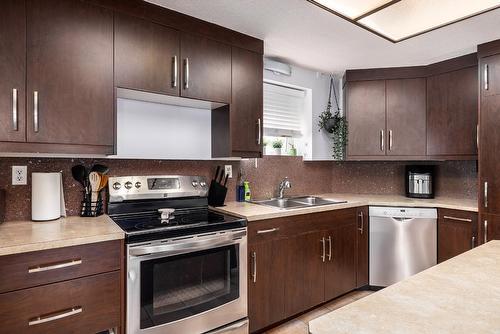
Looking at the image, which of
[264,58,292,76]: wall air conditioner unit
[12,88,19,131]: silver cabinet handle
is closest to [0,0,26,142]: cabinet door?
[12,88,19,131]: silver cabinet handle

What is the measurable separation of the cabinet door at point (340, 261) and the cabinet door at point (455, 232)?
0.74 metres

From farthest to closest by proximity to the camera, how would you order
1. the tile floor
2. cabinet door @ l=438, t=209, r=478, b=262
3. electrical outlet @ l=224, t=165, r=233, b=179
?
electrical outlet @ l=224, t=165, r=233, b=179
cabinet door @ l=438, t=209, r=478, b=262
the tile floor

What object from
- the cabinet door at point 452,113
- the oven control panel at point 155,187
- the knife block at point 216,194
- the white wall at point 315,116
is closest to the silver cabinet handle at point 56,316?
the oven control panel at point 155,187

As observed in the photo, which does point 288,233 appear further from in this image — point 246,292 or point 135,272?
point 135,272

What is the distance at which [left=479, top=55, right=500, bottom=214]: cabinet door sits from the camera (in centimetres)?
238

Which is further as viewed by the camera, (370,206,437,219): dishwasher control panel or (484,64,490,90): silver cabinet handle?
(370,206,437,219): dishwasher control panel

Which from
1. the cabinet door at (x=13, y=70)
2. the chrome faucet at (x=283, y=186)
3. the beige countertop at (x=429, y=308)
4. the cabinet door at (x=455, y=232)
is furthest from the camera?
the chrome faucet at (x=283, y=186)

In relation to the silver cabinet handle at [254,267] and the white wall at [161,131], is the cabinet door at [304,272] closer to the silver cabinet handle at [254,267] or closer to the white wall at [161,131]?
the silver cabinet handle at [254,267]

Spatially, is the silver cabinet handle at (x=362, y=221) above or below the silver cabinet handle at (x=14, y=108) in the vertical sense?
below

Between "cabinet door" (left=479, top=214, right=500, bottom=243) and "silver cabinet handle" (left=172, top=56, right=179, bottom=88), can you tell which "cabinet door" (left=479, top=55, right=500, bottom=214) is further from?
"silver cabinet handle" (left=172, top=56, right=179, bottom=88)

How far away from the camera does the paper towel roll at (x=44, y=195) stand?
5.80ft

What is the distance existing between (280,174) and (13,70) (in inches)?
87.7

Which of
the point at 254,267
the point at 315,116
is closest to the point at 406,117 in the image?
the point at 315,116

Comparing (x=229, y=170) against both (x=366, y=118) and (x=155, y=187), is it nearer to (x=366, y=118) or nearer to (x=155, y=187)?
(x=155, y=187)
